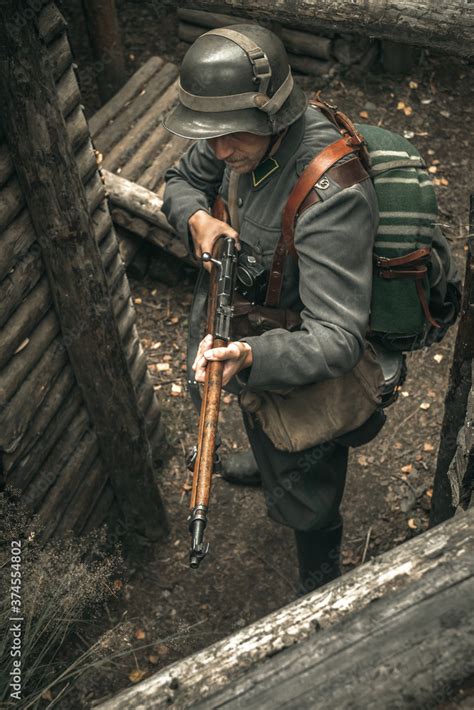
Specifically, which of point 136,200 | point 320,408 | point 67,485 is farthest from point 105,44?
point 320,408

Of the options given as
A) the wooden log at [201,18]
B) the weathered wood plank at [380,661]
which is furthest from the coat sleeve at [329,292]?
the wooden log at [201,18]

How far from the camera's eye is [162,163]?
673 centimetres

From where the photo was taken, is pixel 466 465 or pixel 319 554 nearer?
pixel 466 465

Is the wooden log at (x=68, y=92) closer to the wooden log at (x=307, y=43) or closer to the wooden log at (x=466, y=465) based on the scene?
the wooden log at (x=466, y=465)

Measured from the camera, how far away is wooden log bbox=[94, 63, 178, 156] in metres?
6.98

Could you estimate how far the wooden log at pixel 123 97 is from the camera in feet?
23.4

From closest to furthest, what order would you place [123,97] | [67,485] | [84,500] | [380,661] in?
[380,661] → [67,485] → [84,500] → [123,97]

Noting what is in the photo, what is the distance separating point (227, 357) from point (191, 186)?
4.20 feet

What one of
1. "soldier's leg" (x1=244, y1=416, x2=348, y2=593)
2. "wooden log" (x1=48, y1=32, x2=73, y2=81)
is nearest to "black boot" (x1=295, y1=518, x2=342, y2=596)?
"soldier's leg" (x1=244, y1=416, x2=348, y2=593)

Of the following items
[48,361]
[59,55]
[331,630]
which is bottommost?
[48,361]

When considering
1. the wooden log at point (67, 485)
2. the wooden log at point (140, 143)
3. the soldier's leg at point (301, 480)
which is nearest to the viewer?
the soldier's leg at point (301, 480)

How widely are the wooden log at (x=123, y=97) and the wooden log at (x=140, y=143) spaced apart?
0.87ft

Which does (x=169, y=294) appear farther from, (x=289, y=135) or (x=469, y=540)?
(x=469, y=540)

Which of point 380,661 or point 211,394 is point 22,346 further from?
point 380,661
